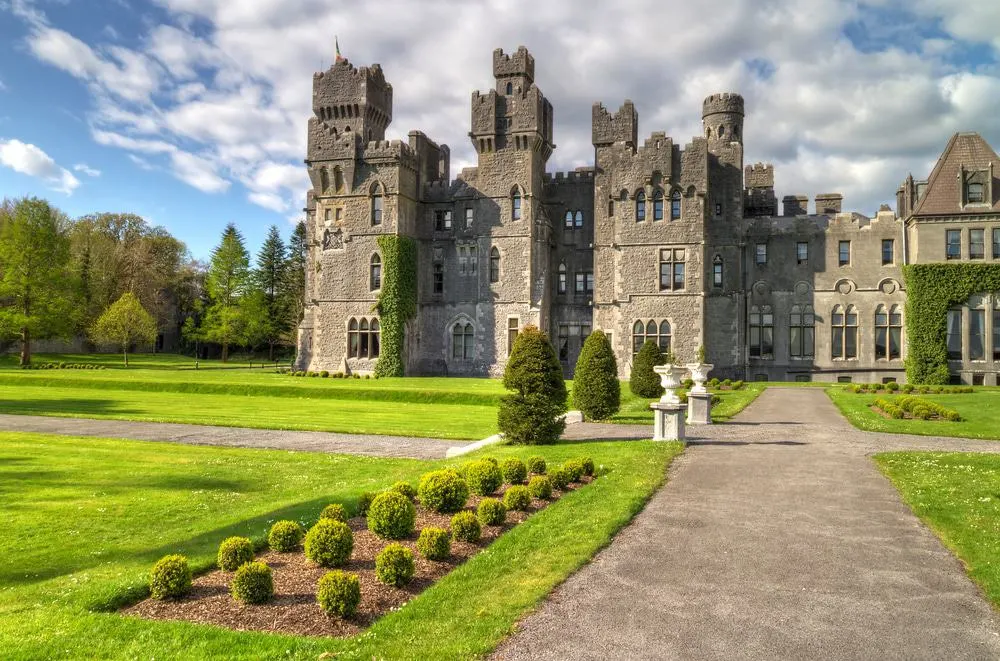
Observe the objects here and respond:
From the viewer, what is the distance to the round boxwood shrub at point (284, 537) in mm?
9203

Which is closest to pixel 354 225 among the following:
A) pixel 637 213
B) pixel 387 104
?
pixel 387 104

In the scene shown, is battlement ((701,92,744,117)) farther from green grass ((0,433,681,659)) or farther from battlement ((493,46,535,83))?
green grass ((0,433,681,659))

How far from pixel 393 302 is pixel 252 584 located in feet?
134

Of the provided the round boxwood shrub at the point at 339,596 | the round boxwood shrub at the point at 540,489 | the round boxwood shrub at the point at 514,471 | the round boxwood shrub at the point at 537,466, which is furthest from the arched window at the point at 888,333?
the round boxwood shrub at the point at 339,596

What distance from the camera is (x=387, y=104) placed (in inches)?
2048

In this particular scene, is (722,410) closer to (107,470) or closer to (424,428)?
(424,428)

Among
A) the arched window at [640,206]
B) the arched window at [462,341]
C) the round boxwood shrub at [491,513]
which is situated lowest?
the round boxwood shrub at [491,513]

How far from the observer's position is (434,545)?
29.0ft

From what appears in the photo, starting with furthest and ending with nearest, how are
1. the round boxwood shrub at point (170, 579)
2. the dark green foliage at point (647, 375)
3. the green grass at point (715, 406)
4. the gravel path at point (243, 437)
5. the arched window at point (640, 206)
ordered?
the arched window at point (640, 206) < the dark green foliage at point (647, 375) < the green grass at point (715, 406) < the gravel path at point (243, 437) < the round boxwood shrub at point (170, 579)

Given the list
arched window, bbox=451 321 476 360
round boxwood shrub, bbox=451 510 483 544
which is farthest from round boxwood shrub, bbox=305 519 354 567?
arched window, bbox=451 321 476 360

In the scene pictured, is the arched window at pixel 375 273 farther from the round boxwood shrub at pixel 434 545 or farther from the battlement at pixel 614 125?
the round boxwood shrub at pixel 434 545

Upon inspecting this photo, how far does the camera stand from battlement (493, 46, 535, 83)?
155ft

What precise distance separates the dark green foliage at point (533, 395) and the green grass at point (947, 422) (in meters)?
10.3

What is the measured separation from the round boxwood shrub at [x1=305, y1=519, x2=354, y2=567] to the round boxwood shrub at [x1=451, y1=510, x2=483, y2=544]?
1.61m
